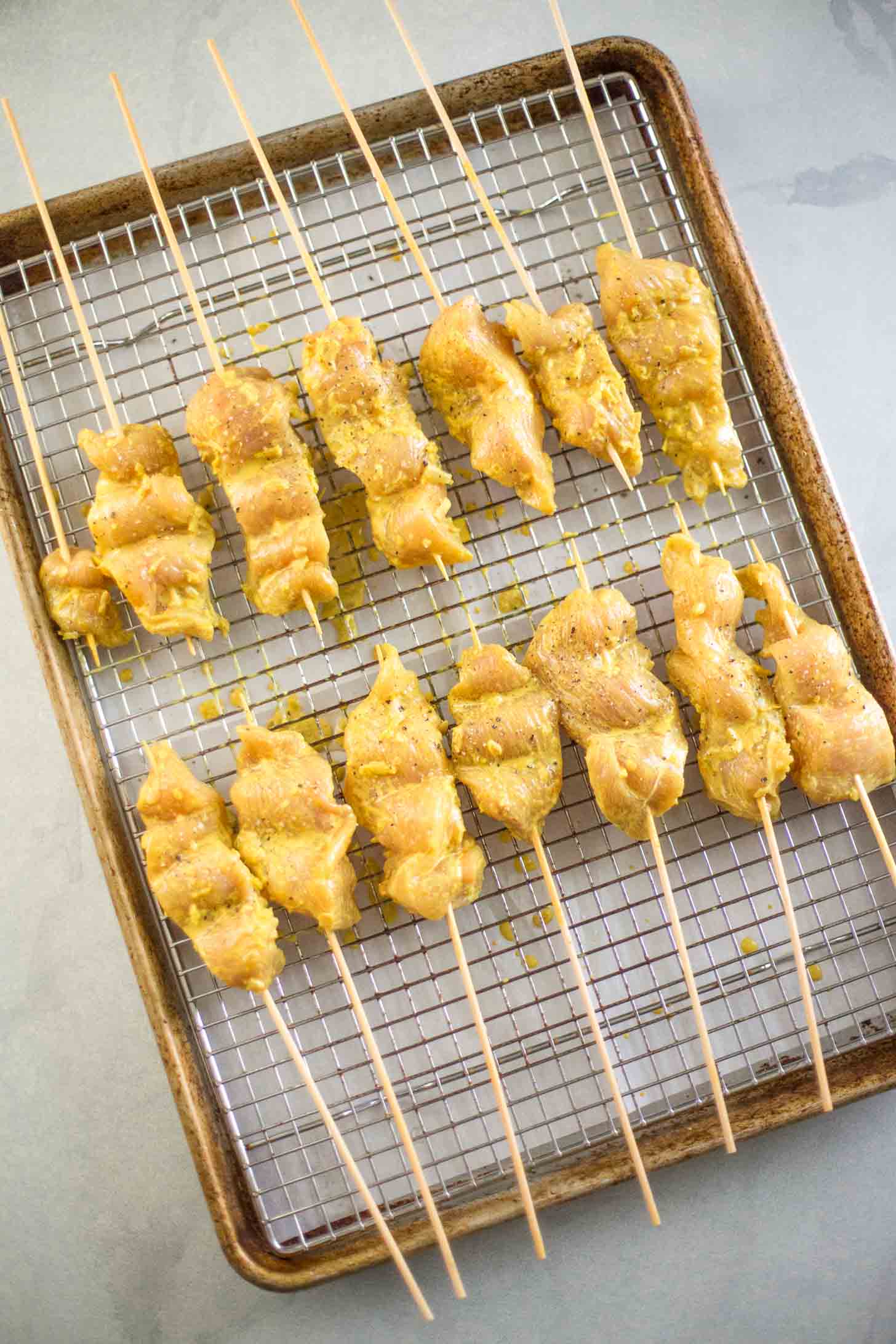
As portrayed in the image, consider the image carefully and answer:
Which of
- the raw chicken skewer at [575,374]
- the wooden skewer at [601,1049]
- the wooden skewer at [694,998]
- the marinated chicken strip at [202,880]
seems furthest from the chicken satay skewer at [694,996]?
the marinated chicken strip at [202,880]

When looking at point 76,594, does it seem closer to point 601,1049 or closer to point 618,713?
point 618,713

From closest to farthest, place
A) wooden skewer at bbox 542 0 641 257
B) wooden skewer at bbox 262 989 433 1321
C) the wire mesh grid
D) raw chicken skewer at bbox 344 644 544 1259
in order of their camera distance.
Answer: wooden skewer at bbox 262 989 433 1321, raw chicken skewer at bbox 344 644 544 1259, wooden skewer at bbox 542 0 641 257, the wire mesh grid

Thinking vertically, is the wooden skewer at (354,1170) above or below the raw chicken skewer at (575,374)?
below

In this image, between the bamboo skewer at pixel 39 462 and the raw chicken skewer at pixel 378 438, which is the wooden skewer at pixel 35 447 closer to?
the bamboo skewer at pixel 39 462

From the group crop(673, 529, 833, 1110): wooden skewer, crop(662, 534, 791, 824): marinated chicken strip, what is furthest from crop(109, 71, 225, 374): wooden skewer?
crop(673, 529, 833, 1110): wooden skewer

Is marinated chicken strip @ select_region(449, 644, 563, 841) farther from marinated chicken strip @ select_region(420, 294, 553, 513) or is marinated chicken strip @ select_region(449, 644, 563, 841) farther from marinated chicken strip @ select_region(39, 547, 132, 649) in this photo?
marinated chicken strip @ select_region(39, 547, 132, 649)

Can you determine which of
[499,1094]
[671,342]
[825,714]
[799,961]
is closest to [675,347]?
[671,342]

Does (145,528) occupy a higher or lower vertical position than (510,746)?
higher
